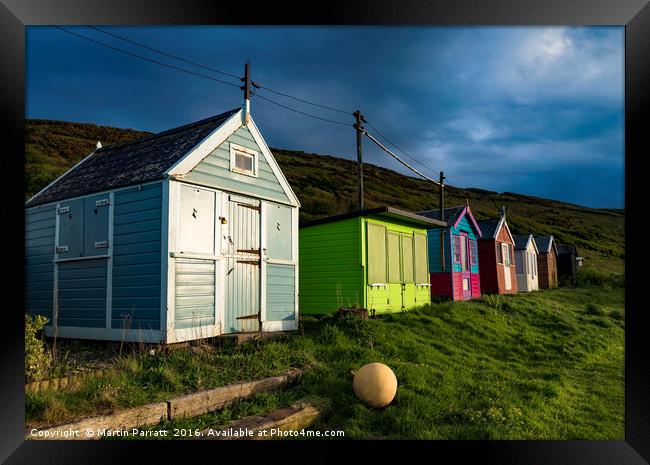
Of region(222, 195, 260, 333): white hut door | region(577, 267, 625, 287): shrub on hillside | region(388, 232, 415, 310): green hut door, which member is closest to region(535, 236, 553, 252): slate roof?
region(577, 267, 625, 287): shrub on hillside

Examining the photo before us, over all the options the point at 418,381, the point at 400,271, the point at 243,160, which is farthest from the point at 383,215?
the point at 418,381

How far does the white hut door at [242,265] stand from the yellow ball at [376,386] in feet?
11.1

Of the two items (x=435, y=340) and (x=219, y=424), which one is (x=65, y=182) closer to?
(x=219, y=424)

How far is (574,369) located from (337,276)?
6.19 meters

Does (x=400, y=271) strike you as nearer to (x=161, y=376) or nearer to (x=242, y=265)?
(x=242, y=265)

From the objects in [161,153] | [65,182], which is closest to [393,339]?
[161,153]

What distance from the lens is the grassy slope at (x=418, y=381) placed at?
6.16 m

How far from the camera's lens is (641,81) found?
4934 millimetres

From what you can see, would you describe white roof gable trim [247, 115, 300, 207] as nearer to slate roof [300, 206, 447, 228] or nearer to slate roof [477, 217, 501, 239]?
slate roof [300, 206, 447, 228]

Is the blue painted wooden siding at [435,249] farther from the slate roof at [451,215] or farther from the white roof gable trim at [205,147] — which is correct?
the white roof gable trim at [205,147]

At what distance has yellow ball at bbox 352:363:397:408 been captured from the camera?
6680mm

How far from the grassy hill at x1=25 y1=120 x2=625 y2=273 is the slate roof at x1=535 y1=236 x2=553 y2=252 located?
509 centimetres
